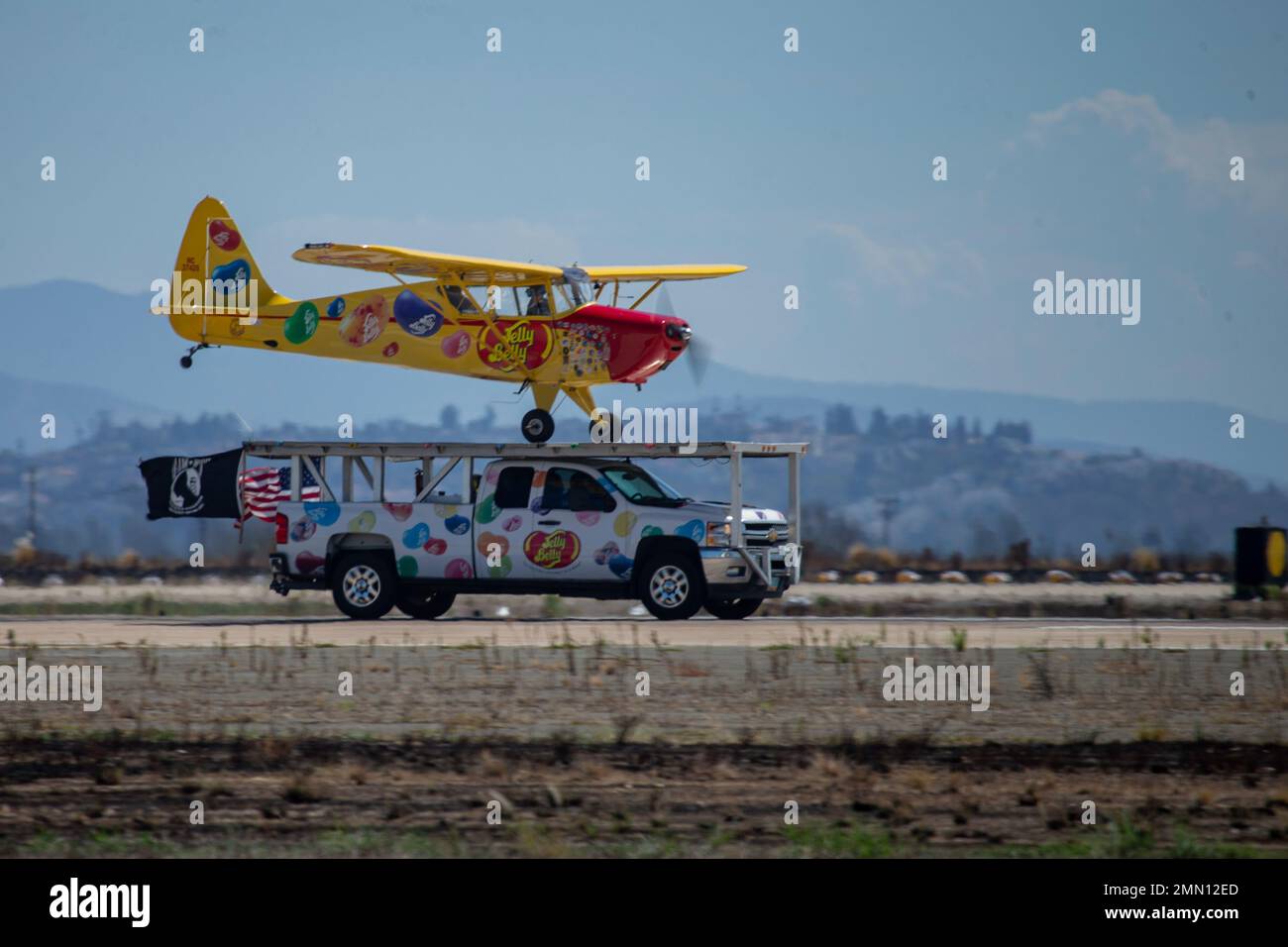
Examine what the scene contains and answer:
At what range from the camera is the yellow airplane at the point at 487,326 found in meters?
24.9

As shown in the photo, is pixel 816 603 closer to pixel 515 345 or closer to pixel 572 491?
pixel 572 491

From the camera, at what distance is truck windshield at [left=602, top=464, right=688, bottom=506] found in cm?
2267

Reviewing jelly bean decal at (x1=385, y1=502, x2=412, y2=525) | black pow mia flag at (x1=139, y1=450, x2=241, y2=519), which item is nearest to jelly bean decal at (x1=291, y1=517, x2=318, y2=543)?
black pow mia flag at (x1=139, y1=450, x2=241, y2=519)

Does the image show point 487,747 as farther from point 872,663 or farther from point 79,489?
point 79,489

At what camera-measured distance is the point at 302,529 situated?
23172 mm

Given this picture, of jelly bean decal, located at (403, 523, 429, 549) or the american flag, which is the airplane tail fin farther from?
jelly bean decal, located at (403, 523, 429, 549)

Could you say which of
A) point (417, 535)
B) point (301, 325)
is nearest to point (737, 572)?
point (417, 535)

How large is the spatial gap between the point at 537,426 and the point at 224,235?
19.1 feet

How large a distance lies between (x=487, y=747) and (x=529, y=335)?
1275 cm

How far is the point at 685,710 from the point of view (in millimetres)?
15000

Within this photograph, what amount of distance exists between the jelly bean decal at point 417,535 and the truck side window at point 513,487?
0.95m

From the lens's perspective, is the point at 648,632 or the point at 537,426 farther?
the point at 537,426

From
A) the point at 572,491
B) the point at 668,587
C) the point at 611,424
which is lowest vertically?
the point at 668,587

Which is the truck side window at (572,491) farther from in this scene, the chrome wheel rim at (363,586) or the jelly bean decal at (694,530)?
the chrome wheel rim at (363,586)
